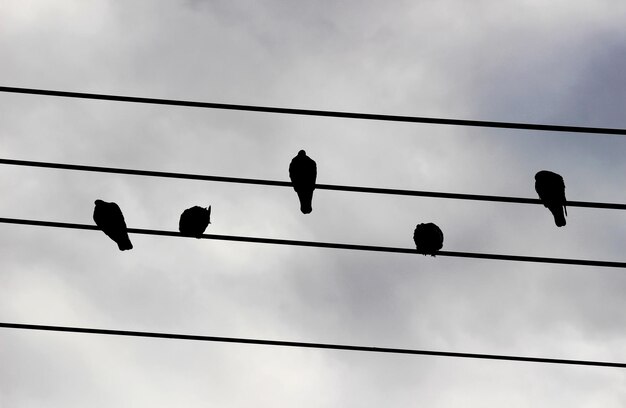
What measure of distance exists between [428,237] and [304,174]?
1571 millimetres

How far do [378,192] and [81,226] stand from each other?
7.85 feet

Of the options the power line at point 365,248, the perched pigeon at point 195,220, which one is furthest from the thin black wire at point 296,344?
the perched pigeon at point 195,220

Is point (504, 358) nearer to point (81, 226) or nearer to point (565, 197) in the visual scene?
point (81, 226)

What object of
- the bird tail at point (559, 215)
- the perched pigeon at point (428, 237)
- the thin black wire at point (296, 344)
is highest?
the bird tail at point (559, 215)

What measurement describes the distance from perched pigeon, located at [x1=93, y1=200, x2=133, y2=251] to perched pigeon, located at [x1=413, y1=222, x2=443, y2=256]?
329 cm

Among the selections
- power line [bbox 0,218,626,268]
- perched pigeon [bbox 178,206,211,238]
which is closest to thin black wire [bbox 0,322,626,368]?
power line [bbox 0,218,626,268]

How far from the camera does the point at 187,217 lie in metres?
9.91

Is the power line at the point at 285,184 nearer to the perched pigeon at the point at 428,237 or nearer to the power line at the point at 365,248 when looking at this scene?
the power line at the point at 365,248

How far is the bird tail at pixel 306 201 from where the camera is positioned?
10.0m

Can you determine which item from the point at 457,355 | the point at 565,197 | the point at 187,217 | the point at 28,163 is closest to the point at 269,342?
the point at 457,355

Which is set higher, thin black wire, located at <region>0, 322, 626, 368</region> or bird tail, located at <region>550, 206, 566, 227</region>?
bird tail, located at <region>550, 206, 566, 227</region>

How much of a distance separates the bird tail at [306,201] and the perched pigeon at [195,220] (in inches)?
41.0

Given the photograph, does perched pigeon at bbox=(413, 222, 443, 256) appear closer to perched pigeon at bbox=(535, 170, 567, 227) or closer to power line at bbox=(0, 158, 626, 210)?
perched pigeon at bbox=(535, 170, 567, 227)

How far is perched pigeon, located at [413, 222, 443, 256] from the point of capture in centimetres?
995
